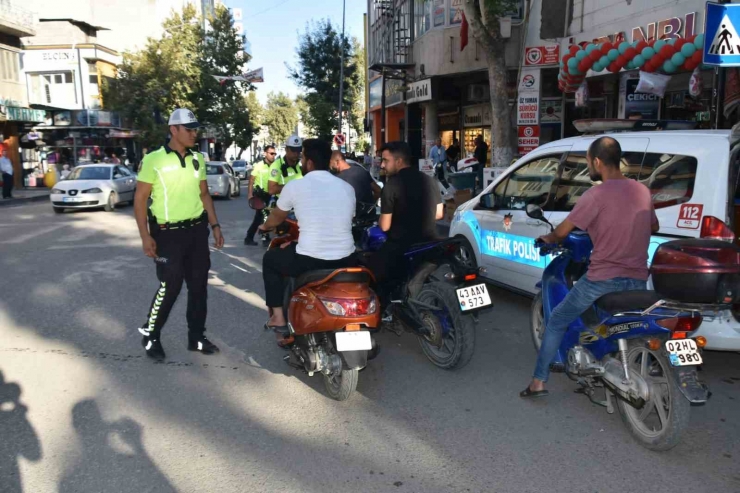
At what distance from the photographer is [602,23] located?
48.2 feet

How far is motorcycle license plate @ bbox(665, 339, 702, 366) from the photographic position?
3.51 m

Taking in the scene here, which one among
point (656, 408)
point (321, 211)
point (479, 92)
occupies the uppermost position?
point (479, 92)

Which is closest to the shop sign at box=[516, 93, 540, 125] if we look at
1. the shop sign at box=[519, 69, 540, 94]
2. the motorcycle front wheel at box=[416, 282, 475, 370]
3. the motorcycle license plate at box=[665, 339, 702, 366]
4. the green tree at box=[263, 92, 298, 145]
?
the shop sign at box=[519, 69, 540, 94]

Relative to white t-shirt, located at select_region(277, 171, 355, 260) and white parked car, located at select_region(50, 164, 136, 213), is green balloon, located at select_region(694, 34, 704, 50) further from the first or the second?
white parked car, located at select_region(50, 164, 136, 213)

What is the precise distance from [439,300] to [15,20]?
36.7 meters

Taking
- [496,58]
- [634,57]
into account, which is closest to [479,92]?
[496,58]

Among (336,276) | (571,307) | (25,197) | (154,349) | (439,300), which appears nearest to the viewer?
(571,307)

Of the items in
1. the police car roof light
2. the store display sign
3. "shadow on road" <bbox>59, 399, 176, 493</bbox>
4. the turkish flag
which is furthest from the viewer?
the turkish flag

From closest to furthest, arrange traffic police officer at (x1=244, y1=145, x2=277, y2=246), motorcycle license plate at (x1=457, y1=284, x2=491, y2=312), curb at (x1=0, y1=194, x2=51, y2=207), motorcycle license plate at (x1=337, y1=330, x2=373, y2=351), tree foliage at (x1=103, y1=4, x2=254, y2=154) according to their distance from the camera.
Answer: motorcycle license plate at (x1=337, y1=330, x2=373, y2=351), motorcycle license plate at (x1=457, y1=284, x2=491, y2=312), traffic police officer at (x1=244, y1=145, x2=277, y2=246), curb at (x1=0, y1=194, x2=51, y2=207), tree foliage at (x1=103, y1=4, x2=254, y2=154)

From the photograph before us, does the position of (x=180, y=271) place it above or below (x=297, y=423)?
above

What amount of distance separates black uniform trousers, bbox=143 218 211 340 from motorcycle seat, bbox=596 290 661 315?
3.25 metres

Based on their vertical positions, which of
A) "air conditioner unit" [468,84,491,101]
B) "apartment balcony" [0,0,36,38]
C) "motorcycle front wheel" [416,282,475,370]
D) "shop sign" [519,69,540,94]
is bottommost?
"motorcycle front wheel" [416,282,475,370]

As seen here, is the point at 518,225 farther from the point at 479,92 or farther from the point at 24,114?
the point at 24,114

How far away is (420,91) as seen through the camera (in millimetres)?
22719
